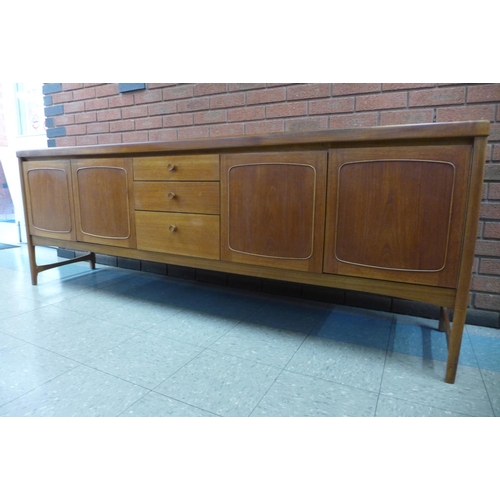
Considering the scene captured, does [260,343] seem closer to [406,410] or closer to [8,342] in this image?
[406,410]

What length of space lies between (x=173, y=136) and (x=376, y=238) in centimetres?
161

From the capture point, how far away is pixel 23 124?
11.2ft

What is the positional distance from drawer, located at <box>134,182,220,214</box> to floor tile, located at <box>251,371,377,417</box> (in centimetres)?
78

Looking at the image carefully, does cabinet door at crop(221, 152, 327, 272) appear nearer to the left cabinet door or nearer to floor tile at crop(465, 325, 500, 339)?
floor tile at crop(465, 325, 500, 339)

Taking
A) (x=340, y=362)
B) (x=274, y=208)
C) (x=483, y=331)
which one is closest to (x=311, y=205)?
(x=274, y=208)

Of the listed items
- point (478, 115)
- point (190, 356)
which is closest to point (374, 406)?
point (190, 356)

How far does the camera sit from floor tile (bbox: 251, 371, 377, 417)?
985 mm

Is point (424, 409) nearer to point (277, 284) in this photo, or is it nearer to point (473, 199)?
point (473, 199)

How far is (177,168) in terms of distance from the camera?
1.54 m

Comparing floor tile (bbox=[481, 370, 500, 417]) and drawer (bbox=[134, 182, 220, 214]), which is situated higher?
drawer (bbox=[134, 182, 220, 214])

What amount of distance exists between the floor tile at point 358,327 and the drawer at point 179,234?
0.63 m

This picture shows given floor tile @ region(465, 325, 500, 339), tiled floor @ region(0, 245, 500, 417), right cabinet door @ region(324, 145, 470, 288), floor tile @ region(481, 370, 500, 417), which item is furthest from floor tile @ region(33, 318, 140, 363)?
floor tile @ region(465, 325, 500, 339)

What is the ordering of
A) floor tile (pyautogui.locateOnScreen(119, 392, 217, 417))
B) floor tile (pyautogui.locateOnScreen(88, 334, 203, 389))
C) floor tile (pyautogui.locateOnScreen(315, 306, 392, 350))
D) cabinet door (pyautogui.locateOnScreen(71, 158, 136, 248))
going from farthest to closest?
cabinet door (pyautogui.locateOnScreen(71, 158, 136, 248)) → floor tile (pyautogui.locateOnScreen(315, 306, 392, 350)) → floor tile (pyautogui.locateOnScreen(88, 334, 203, 389)) → floor tile (pyautogui.locateOnScreen(119, 392, 217, 417))

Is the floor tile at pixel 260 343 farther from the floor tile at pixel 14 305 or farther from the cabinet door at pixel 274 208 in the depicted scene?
the floor tile at pixel 14 305
